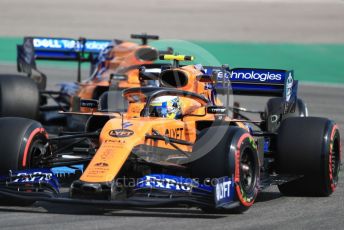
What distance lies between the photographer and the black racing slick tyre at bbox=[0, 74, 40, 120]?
17.5 meters

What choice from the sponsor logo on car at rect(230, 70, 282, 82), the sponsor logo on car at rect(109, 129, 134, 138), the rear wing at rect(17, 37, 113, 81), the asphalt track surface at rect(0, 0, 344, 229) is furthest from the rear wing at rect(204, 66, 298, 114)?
the rear wing at rect(17, 37, 113, 81)

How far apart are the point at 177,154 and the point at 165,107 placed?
2.59 ft

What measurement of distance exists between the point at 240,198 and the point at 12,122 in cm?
299

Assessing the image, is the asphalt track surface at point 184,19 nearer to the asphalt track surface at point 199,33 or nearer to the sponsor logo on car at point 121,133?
the asphalt track surface at point 199,33

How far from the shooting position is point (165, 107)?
1188cm

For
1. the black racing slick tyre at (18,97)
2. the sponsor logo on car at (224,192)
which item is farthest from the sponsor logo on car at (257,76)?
the black racing slick tyre at (18,97)

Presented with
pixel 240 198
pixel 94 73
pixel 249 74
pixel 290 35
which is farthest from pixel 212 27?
pixel 240 198

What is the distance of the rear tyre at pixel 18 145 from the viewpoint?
10961 millimetres

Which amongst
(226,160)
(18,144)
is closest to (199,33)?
(18,144)

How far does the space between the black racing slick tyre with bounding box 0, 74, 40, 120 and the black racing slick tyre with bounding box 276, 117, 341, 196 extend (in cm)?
716

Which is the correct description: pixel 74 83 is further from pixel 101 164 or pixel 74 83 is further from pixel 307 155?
pixel 101 164

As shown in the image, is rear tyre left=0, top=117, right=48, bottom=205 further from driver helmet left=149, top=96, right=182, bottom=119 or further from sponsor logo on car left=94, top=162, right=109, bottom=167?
driver helmet left=149, top=96, right=182, bottom=119

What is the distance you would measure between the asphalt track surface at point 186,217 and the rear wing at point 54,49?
9.53m

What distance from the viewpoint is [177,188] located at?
1021cm
